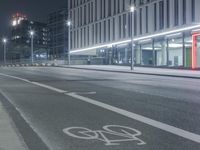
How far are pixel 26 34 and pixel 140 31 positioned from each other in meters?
105

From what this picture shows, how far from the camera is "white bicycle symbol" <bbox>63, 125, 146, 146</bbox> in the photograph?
27.4 feet

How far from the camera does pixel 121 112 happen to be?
12266 mm

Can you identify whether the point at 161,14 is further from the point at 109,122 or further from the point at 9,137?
the point at 9,137

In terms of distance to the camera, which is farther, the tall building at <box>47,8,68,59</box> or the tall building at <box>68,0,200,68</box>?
the tall building at <box>47,8,68,59</box>

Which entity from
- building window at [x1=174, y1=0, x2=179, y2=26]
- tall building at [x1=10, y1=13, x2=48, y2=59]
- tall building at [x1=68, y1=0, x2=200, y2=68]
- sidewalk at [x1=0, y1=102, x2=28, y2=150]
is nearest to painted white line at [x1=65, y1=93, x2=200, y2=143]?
sidewalk at [x1=0, y1=102, x2=28, y2=150]

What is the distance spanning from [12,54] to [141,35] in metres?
91.3

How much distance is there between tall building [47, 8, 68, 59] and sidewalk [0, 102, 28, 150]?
143 m

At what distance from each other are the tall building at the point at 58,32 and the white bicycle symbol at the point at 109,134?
472 ft

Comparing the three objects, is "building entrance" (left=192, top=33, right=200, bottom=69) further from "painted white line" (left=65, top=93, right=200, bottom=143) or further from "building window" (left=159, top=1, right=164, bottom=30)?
"painted white line" (left=65, top=93, right=200, bottom=143)

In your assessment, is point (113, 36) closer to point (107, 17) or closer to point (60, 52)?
point (107, 17)

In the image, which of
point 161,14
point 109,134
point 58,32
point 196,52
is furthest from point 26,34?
point 109,134

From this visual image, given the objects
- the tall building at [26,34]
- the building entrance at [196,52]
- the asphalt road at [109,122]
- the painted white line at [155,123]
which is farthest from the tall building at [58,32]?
the painted white line at [155,123]

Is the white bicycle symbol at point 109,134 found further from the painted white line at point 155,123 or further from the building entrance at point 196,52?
the building entrance at point 196,52

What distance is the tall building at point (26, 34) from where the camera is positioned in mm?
159988
